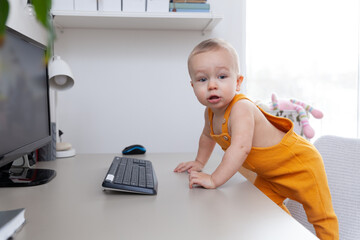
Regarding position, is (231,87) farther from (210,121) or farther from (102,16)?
(102,16)

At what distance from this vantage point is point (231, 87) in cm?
108

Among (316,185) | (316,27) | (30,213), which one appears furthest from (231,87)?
(316,27)

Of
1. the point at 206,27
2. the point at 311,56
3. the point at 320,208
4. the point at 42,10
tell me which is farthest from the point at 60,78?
the point at 311,56

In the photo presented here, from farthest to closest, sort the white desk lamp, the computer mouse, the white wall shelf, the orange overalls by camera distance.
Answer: the white wall shelf
the computer mouse
the white desk lamp
the orange overalls

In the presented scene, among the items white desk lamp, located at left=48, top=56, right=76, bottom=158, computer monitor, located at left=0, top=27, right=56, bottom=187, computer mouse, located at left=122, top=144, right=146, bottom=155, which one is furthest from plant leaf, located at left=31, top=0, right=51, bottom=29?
computer mouse, located at left=122, top=144, right=146, bottom=155

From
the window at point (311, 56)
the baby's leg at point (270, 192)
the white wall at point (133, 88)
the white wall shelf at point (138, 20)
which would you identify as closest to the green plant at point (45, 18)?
the baby's leg at point (270, 192)

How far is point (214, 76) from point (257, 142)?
0.28 meters

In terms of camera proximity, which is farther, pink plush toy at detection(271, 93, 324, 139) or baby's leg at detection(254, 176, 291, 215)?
pink plush toy at detection(271, 93, 324, 139)

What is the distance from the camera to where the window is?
2213 millimetres

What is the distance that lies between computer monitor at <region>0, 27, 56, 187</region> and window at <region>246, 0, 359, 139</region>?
→ 137 centimetres

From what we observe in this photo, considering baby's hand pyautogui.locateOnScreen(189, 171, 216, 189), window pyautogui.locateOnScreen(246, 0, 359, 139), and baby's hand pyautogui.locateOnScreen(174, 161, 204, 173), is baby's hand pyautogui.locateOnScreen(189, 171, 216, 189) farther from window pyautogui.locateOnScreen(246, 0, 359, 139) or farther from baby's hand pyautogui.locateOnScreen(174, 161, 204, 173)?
window pyautogui.locateOnScreen(246, 0, 359, 139)

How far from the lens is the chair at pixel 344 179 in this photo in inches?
41.6

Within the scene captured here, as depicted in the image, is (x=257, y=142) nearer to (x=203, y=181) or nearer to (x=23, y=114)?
(x=203, y=181)

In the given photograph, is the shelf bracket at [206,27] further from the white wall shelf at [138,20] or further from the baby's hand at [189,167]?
the baby's hand at [189,167]
